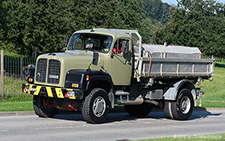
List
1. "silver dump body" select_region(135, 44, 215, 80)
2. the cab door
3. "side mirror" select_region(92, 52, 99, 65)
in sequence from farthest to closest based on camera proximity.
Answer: "silver dump body" select_region(135, 44, 215, 80), the cab door, "side mirror" select_region(92, 52, 99, 65)

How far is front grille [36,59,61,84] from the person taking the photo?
1300 centimetres

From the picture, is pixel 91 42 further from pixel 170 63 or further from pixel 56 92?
pixel 170 63

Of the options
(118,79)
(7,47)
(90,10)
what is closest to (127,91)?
(118,79)

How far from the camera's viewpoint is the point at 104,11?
54.9 meters

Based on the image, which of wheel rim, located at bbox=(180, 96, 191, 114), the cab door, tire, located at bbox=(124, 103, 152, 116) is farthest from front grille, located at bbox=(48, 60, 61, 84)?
wheel rim, located at bbox=(180, 96, 191, 114)

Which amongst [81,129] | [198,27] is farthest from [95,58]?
[198,27]

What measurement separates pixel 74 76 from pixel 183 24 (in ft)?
179

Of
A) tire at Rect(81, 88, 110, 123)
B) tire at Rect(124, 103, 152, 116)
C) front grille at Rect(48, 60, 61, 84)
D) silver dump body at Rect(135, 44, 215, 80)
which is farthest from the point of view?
tire at Rect(124, 103, 152, 116)

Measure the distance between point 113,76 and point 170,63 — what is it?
2908 mm

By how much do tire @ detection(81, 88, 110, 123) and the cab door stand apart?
120 cm

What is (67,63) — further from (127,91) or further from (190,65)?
(190,65)

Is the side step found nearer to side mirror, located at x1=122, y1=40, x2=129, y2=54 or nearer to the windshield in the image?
side mirror, located at x1=122, y1=40, x2=129, y2=54

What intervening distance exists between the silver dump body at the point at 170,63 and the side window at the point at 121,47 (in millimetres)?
741

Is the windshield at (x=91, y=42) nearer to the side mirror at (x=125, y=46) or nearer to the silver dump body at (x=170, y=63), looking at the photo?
the side mirror at (x=125, y=46)
